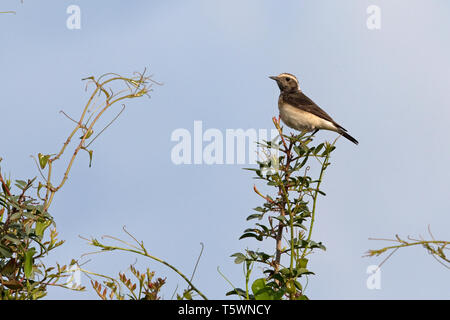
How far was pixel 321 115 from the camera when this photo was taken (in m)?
10.6

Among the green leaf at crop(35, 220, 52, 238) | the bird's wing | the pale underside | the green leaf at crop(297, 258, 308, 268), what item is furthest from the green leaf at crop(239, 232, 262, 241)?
the bird's wing

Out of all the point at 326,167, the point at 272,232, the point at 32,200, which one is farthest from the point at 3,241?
the point at 326,167

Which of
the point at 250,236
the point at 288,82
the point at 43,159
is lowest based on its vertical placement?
the point at 250,236

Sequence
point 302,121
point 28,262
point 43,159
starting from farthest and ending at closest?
point 302,121 → point 43,159 → point 28,262

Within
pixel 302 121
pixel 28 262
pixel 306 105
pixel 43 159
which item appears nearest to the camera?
pixel 28 262

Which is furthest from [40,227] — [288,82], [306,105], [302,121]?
[288,82]

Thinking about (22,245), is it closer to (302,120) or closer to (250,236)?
(250,236)

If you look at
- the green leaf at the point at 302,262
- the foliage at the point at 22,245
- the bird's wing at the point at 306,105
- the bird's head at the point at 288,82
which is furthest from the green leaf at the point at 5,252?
the bird's head at the point at 288,82

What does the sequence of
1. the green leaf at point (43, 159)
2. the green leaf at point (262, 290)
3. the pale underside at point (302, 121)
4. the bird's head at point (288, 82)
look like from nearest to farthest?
1. the green leaf at point (262, 290)
2. the green leaf at point (43, 159)
3. the pale underside at point (302, 121)
4. the bird's head at point (288, 82)

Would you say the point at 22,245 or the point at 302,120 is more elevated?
the point at 302,120

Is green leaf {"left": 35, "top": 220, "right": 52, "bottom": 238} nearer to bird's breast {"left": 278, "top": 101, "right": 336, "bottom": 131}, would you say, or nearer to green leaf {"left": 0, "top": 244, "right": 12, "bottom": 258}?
green leaf {"left": 0, "top": 244, "right": 12, "bottom": 258}

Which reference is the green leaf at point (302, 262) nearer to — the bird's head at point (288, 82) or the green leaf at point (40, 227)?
the green leaf at point (40, 227)

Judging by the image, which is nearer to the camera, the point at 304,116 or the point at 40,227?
the point at 40,227
